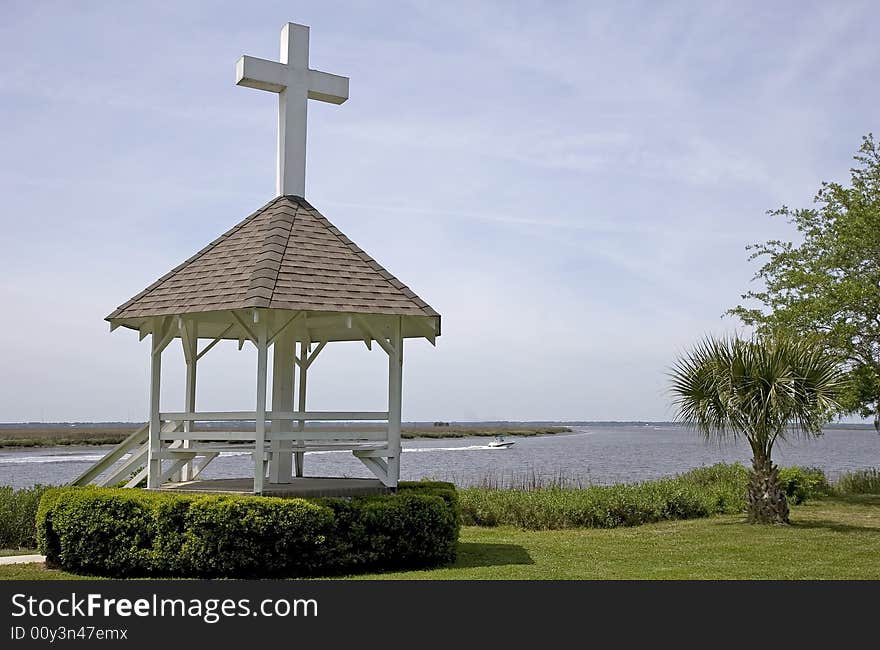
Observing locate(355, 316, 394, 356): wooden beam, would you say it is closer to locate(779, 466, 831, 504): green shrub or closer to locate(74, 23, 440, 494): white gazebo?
locate(74, 23, 440, 494): white gazebo

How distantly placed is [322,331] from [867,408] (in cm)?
1594

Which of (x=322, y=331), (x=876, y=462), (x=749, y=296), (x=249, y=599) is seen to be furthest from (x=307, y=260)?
(x=876, y=462)

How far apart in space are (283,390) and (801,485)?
562 inches

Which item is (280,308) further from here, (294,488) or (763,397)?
(763,397)

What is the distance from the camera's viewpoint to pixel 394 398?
39.0ft

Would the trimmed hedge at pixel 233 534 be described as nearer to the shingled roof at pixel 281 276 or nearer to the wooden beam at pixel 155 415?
the wooden beam at pixel 155 415

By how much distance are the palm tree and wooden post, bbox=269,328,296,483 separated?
7571 mm

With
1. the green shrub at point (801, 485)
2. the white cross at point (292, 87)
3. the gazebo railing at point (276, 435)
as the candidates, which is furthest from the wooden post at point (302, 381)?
the green shrub at point (801, 485)

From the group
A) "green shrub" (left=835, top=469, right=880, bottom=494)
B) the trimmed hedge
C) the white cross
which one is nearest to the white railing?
the trimmed hedge

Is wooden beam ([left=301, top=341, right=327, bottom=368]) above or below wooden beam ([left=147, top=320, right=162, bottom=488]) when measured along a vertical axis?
above

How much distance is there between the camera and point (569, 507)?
16578 millimetres

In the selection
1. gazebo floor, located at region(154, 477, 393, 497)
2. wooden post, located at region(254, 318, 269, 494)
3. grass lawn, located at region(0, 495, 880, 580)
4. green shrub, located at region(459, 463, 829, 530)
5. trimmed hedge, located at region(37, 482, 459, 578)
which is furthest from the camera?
green shrub, located at region(459, 463, 829, 530)

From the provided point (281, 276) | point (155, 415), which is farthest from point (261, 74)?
point (155, 415)

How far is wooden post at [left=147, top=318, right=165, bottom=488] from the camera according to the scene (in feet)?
39.1
